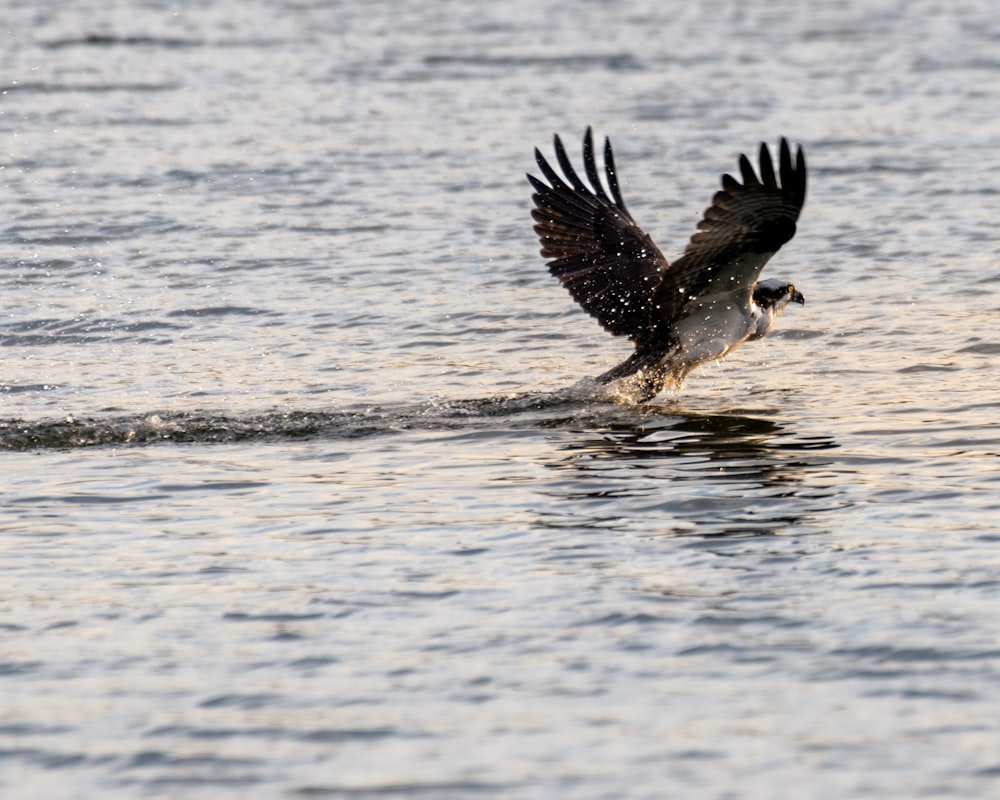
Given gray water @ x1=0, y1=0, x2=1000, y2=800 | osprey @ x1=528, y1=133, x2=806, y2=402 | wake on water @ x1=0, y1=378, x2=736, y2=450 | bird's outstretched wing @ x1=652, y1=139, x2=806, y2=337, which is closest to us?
gray water @ x1=0, y1=0, x2=1000, y2=800

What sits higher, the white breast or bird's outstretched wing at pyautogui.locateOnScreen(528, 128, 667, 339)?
bird's outstretched wing at pyautogui.locateOnScreen(528, 128, 667, 339)

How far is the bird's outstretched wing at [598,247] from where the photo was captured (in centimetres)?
1070

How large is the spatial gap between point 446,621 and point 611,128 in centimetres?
1342

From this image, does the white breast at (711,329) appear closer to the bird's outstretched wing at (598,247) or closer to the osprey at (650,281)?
the osprey at (650,281)

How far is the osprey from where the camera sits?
9719 mm

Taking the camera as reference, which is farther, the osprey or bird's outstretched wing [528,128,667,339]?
bird's outstretched wing [528,128,667,339]

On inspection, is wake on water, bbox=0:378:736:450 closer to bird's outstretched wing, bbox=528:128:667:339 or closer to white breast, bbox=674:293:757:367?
white breast, bbox=674:293:757:367

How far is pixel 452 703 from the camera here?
19.2ft

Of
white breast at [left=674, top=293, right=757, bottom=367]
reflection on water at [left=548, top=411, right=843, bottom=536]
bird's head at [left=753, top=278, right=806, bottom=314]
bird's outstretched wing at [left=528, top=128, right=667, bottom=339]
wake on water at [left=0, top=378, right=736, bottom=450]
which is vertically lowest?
reflection on water at [left=548, top=411, right=843, bottom=536]

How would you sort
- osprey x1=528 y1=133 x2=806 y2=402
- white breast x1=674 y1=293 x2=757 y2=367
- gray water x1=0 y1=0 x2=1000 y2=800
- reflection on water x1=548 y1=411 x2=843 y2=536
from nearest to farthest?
gray water x1=0 y1=0 x2=1000 y2=800, reflection on water x1=548 y1=411 x2=843 y2=536, osprey x1=528 y1=133 x2=806 y2=402, white breast x1=674 y1=293 x2=757 y2=367

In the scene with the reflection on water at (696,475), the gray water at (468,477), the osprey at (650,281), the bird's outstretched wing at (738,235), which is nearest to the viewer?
the gray water at (468,477)

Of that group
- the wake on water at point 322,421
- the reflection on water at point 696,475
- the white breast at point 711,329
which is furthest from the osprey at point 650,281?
the reflection on water at point 696,475

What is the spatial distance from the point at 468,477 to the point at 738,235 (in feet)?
6.16

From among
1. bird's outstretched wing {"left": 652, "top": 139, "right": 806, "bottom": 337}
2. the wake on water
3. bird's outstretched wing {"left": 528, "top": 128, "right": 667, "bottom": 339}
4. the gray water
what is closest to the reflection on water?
the gray water
